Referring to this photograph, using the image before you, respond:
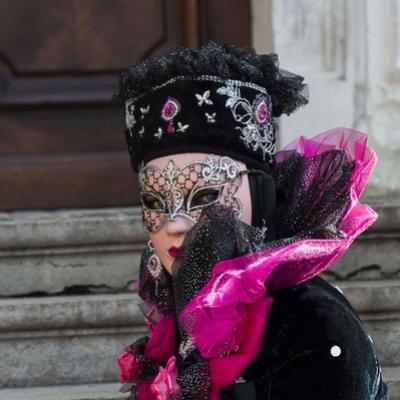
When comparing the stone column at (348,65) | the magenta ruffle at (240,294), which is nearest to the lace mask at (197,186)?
the magenta ruffle at (240,294)

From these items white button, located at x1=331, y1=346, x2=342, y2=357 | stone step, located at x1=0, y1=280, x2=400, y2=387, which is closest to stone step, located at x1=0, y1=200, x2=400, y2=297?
stone step, located at x1=0, y1=280, x2=400, y2=387

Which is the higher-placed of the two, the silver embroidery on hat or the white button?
the silver embroidery on hat

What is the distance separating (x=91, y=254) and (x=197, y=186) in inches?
60.0

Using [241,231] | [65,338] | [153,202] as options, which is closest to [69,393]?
[65,338]

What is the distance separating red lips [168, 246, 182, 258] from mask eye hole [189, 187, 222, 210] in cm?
7

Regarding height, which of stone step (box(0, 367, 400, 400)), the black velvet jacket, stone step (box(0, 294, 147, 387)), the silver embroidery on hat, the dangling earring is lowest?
stone step (box(0, 367, 400, 400))

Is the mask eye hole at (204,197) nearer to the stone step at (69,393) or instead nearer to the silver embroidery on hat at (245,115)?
the silver embroidery on hat at (245,115)

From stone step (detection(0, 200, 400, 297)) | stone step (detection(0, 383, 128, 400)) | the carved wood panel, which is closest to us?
stone step (detection(0, 383, 128, 400))

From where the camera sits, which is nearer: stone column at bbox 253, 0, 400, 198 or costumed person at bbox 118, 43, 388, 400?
costumed person at bbox 118, 43, 388, 400

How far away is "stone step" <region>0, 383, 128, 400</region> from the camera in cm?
301

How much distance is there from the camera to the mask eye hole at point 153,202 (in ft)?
6.50

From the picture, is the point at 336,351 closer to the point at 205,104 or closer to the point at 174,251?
the point at 174,251

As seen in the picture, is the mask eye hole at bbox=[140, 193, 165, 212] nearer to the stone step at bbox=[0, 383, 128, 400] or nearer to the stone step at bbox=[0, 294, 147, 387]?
the stone step at bbox=[0, 383, 128, 400]

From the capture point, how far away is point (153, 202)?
200 centimetres
